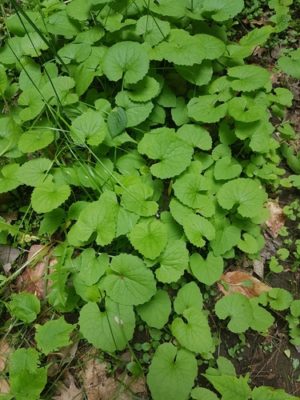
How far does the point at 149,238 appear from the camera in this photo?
1911 millimetres

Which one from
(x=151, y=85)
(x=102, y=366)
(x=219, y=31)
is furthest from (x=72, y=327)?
(x=219, y=31)

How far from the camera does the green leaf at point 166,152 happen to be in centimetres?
207

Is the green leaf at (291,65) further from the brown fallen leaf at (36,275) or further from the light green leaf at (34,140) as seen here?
the brown fallen leaf at (36,275)

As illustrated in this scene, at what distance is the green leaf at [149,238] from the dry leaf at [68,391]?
726mm

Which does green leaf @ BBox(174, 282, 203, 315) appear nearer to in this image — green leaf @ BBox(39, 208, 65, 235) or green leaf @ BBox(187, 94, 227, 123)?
green leaf @ BBox(39, 208, 65, 235)

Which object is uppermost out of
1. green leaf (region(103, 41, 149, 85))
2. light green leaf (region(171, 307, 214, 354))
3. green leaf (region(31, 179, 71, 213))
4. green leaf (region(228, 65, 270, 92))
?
green leaf (region(103, 41, 149, 85))

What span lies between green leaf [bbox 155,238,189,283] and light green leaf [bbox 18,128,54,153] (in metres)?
0.88

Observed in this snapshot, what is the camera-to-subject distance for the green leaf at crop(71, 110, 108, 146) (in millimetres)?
2115

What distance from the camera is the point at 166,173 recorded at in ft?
6.78

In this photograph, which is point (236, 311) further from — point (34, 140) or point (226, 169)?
point (34, 140)

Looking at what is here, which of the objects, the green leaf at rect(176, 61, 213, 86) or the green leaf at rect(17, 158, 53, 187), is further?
the green leaf at rect(176, 61, 213, 86)

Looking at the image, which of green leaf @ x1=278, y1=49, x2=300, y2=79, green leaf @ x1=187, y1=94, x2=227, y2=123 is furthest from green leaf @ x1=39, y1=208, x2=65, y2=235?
green leaf @ x1=278, y1=49, x2=300, y2=79

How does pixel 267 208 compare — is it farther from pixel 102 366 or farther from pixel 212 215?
pixel 102 366

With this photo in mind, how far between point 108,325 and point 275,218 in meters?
1.21
